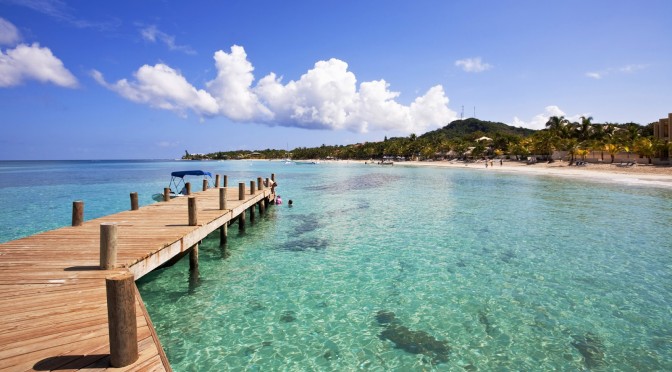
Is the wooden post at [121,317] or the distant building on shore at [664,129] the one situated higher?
the distant building on shore at [664,129]

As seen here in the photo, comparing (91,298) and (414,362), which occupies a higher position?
(91,298)

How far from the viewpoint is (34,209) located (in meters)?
26.7

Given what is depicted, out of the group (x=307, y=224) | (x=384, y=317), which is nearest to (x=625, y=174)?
(x=307, y=224)

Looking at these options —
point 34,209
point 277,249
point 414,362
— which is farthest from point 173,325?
point 34,209

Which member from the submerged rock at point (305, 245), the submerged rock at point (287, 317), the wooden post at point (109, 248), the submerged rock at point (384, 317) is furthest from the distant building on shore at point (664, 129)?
the wooden post at point (109, 248)

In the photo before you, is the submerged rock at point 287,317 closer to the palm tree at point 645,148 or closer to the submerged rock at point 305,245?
the submerged rock at point 305,245

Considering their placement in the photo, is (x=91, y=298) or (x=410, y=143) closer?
(x=91, y=298)

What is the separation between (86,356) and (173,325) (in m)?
4.03

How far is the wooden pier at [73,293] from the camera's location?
4496mm

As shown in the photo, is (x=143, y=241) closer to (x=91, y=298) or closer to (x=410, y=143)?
(x=91, y=298)

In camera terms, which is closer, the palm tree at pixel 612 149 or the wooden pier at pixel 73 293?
the wooden pier at pixel 73 293

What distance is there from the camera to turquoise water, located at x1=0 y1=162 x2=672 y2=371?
713cm

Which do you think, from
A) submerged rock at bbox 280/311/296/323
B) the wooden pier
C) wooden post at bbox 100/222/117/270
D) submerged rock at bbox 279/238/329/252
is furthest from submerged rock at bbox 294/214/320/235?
wooden post at bbox 100/222/117/270

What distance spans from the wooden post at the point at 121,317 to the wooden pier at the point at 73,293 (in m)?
0.06
